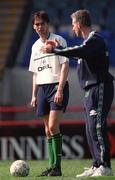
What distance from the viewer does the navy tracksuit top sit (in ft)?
24.8

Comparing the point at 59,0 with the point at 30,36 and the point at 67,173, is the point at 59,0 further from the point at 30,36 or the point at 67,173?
the point at 67,173

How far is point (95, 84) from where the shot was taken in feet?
25.3

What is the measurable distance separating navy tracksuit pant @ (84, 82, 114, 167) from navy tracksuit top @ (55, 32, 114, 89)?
0.08 m

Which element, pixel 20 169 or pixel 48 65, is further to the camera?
pixel 48 65

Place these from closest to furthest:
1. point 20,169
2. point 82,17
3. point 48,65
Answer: point 82,17 → point 20,169 → point 48,65

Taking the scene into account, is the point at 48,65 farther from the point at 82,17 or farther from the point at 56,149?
the point at 56,149

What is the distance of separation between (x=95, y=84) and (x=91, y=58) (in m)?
0.27

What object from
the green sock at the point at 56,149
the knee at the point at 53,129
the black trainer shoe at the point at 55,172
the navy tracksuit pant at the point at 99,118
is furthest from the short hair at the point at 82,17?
the black trainer shoe at the point at 55,172

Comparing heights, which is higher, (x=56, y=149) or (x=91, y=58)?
(x=91, y=58)

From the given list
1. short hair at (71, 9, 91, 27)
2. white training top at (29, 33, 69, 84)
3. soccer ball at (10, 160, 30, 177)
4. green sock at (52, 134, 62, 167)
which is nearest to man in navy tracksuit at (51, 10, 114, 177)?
short hair at (71, 9, 91, 27)

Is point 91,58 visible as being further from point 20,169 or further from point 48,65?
point 20,169

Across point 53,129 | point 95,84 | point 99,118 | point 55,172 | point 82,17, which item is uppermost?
point 82,17

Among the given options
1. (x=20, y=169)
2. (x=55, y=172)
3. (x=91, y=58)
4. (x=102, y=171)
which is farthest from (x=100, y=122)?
(x=20, y=169)

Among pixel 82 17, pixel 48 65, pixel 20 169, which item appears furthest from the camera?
pixel 48 65
